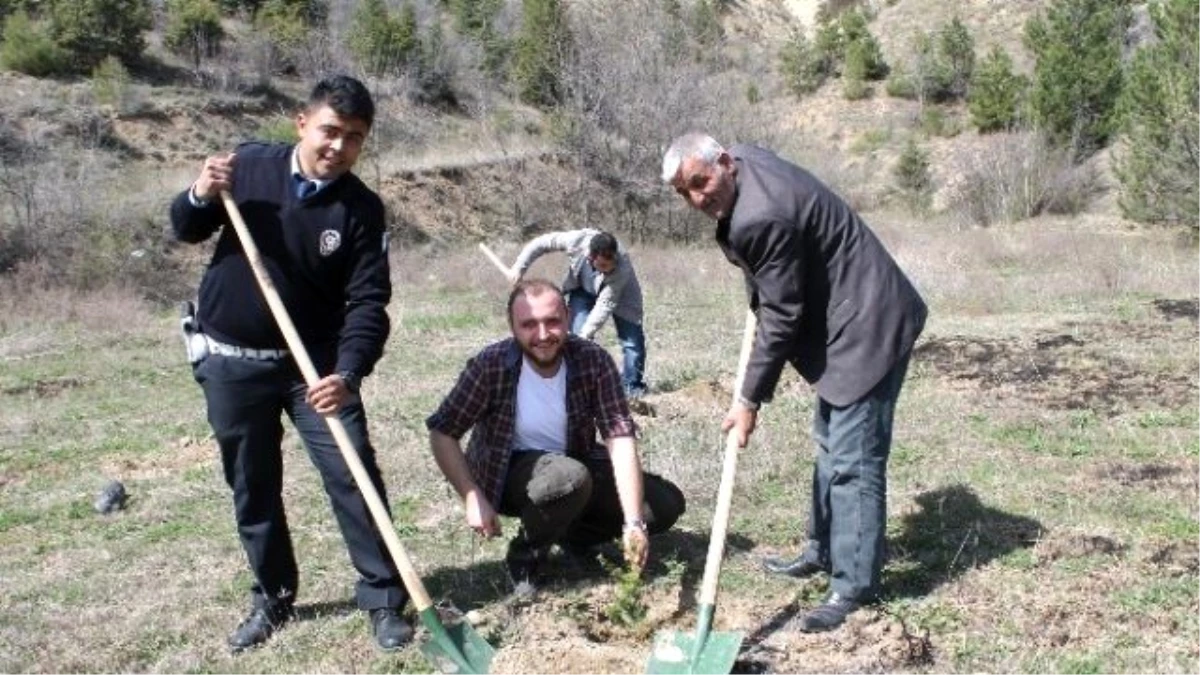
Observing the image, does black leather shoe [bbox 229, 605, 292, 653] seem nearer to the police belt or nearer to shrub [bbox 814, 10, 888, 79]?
the police belt

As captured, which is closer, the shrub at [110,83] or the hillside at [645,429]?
the hillside at [645,429]

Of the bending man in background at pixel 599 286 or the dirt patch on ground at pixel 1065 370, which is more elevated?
the bending man in background at pixel 599 286

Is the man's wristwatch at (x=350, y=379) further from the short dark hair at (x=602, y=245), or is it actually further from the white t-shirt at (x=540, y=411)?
the short dark hair at (x=602, y=245)

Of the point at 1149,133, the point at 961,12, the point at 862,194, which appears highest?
the point at 961,12

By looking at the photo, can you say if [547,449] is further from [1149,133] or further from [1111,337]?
[1149,133]

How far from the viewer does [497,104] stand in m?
32.0

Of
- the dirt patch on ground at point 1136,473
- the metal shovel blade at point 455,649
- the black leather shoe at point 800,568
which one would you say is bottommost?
the dirt patch on ground at point 1136,473

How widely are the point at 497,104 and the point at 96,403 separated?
901 inches

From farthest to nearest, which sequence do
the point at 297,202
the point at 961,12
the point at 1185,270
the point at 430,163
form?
the point at 961,12
the point at 430,163
the point at 1185,270
the point at 297,202

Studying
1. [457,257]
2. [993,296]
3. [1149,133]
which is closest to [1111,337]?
[993,296]

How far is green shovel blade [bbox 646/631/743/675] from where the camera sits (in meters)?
3.46

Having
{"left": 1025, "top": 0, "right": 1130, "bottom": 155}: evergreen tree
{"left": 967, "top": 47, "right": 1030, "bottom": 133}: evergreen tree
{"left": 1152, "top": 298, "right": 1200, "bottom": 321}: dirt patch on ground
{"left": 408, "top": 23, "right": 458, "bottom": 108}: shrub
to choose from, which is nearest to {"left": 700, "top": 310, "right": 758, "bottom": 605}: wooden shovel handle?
{"left": 1152, "top": 298, "right": 1200, "bottom": 321}: dirt patch on ground

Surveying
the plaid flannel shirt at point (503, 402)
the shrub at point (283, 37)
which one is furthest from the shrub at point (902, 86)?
the plaid flannel shirt at point (503, 402)

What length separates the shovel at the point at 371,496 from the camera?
357cm
